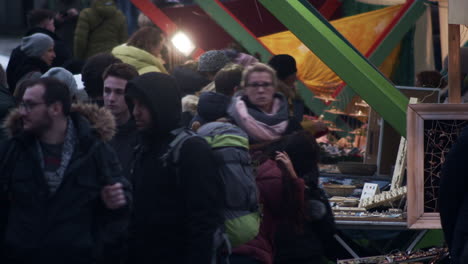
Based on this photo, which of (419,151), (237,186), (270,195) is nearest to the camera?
(237,186)

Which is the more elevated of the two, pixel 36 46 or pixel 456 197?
pixel 36 46

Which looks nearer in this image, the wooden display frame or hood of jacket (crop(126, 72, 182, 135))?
hood of jacket (crop(126, 72, 182, 135))

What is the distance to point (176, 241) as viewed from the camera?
14.2 feet

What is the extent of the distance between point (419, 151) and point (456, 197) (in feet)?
4.64

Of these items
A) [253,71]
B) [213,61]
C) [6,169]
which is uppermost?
[213,61]

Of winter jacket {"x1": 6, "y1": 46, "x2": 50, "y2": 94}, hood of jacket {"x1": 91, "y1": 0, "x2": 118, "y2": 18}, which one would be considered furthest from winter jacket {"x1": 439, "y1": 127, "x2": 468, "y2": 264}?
hood of jacket {"x1": 91, "y1": 0, "x2": 118, "y2": 18}

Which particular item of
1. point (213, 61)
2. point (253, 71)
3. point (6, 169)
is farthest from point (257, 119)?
point (213, 61)

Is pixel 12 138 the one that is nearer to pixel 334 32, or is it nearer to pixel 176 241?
pixel 176 241

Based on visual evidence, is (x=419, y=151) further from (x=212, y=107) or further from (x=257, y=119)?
(x=212, y=107)

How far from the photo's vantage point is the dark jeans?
479 centimetres

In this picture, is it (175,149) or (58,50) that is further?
(58,50)

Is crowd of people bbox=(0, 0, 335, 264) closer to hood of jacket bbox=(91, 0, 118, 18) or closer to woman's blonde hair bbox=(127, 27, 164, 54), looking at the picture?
woman's blonde hair bbox=(127, 27, 164, 54)

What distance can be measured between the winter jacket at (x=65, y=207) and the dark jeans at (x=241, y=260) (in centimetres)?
69

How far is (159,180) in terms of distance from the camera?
437cm
